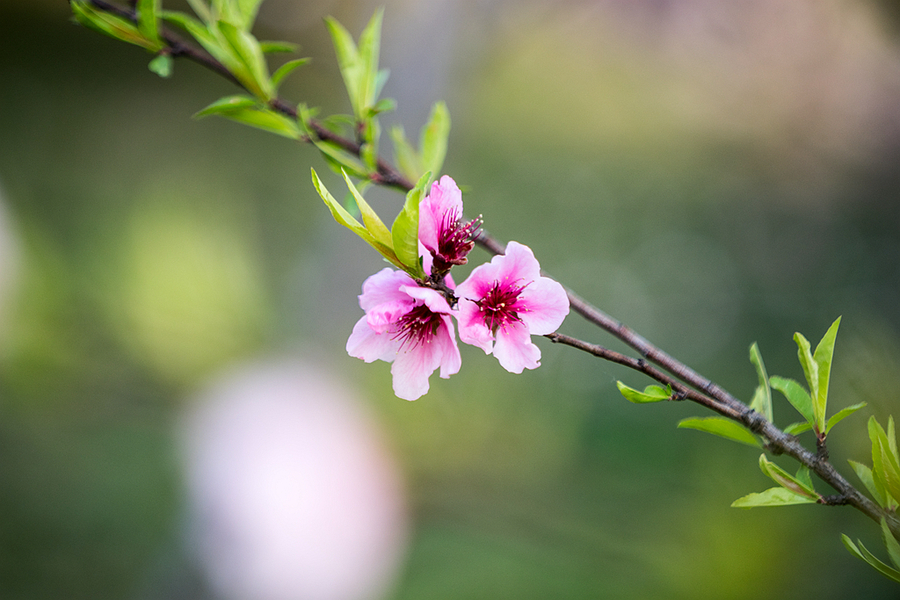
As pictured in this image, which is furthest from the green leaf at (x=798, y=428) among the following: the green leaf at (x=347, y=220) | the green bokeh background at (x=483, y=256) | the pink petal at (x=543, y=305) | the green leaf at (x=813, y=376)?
the green bokeh background at (x=483, y=256)

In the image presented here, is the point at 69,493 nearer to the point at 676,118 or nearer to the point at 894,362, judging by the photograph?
the point at 894,362

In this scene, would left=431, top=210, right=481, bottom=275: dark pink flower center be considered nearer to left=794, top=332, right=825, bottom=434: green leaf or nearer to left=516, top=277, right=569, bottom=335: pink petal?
left=516, top=277, right=569, bottom=335: pink petal

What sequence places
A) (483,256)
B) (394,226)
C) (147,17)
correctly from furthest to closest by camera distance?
1. (483,256)
2. (147,17)
3. (394,226)

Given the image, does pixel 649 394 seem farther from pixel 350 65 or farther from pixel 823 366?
pixel 350 65

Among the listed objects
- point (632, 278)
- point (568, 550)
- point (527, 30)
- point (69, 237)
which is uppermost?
point (527, 30)

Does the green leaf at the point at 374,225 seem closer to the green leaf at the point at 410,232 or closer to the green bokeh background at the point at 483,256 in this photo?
the green leaf at the point at 410,232

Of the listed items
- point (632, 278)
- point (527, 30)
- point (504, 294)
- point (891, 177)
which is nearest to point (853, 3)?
point (891, 177)

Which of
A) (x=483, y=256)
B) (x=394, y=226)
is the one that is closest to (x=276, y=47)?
(x=394, y=226)
